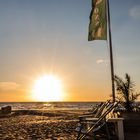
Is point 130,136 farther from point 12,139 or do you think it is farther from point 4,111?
point 4,111

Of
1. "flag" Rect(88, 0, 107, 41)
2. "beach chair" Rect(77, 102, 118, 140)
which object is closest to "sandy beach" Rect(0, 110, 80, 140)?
"beach chair" Rect(77, 102, 118, 140)

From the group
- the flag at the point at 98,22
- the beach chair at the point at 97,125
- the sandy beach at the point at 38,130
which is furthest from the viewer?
the sandy beach at the point at 38,130

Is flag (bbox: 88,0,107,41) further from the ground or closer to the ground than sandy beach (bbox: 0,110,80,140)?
further from the ground

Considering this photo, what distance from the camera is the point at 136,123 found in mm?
11469

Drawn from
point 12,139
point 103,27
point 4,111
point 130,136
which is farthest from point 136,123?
point 4,111

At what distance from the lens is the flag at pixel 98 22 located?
1048 cm

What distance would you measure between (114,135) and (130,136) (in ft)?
→ 1.78

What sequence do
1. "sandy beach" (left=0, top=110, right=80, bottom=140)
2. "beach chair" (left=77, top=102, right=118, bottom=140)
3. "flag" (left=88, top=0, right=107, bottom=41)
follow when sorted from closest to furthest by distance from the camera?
"beach chair" (left=77, top=102, right=118, bottom=140) < "flag" (left=88, top=0, right=107, bottom=41) < "sandy beach" (left=0, top=110, right=80, bottom=140)

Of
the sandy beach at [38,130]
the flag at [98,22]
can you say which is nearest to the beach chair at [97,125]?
the sandy beach at [38,130]

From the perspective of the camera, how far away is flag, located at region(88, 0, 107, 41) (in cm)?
1048

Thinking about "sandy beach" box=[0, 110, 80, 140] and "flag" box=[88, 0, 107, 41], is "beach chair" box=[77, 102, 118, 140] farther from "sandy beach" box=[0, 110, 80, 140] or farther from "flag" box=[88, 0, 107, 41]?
"flag" box=[88, 0, 107, 41]

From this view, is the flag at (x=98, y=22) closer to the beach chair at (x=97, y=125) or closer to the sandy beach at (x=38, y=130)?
the beach chair at (x=97, y=125)

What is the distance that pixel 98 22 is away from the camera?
1084 cm

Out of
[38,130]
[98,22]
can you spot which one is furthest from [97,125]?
[38,130]
